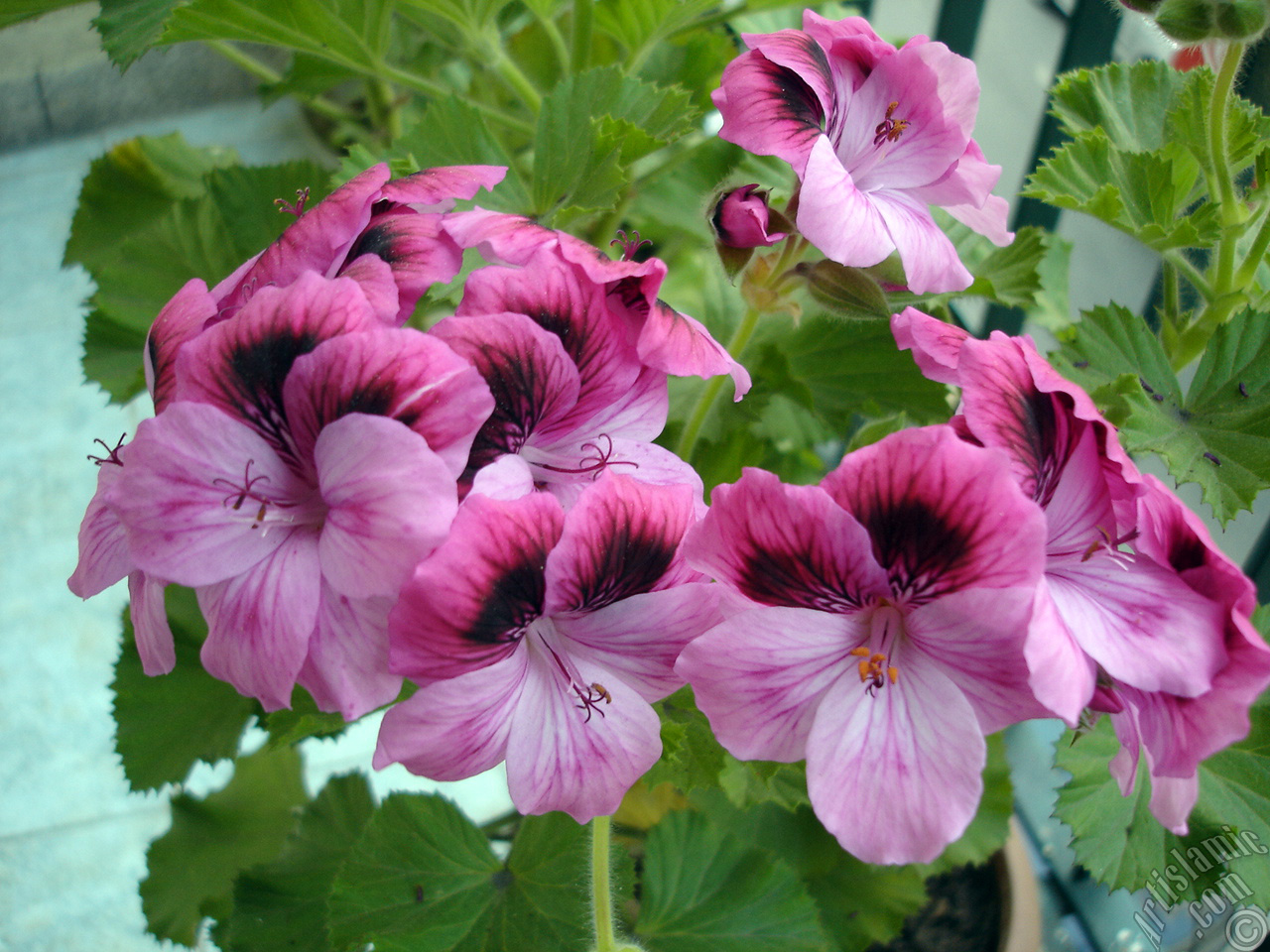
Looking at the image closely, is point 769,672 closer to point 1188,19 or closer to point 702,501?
point 702,501

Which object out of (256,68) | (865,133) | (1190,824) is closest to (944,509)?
(865,133)

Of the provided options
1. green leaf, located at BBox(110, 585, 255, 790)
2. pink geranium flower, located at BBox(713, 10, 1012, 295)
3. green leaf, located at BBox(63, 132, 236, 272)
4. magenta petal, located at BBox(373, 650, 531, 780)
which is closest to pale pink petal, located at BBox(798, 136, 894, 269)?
pink geranium flower, located at BBox(713, 10, 1012, 295)

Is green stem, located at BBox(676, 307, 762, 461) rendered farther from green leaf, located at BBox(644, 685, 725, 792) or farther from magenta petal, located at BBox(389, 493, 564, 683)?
magenta petal, located at BBox(389, 493, 564, 683)

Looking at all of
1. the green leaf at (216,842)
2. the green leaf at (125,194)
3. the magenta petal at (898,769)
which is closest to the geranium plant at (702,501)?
the magenta petal at (898,769)

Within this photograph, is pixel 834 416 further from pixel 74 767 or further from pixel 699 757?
pixel 74 767

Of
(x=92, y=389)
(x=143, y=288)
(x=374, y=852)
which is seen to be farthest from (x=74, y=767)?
(x=374, y=852)

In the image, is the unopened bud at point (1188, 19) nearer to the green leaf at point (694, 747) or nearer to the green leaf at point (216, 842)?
the green leaf at point (694, 747)
